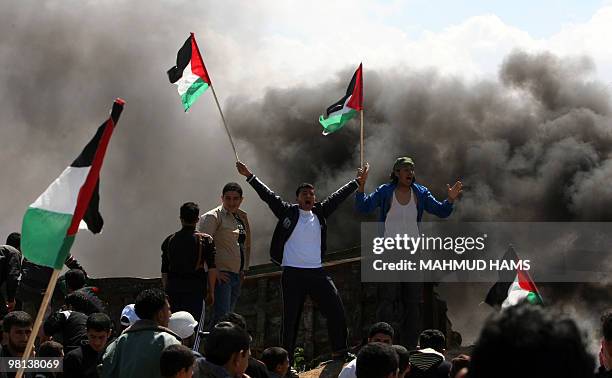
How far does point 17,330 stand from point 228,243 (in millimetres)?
2787

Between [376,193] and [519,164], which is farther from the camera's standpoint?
[519,164]

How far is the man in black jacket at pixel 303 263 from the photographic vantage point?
8.12 meters

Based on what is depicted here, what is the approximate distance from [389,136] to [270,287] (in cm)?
1405

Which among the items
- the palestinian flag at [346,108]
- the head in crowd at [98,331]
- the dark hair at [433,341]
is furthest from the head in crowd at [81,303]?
the palestinian flag at [346,108]

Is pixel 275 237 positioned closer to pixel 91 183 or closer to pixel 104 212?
pixel 91 183

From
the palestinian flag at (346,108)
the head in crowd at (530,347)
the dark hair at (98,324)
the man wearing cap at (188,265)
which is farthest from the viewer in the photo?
the palestinian flag at (346,108)

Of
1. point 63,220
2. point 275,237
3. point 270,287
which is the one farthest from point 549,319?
point 270,287

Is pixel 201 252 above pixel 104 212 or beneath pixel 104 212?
beneath

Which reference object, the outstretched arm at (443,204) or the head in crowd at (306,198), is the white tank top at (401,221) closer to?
the outstretched arm at (443,204)

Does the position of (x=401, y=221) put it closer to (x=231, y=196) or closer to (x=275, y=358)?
(x=231, y=196)

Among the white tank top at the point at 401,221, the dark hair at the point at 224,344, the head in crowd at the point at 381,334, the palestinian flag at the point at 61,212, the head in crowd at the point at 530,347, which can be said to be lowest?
the head in crowd at the point at 530,347

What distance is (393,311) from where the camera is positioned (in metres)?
9.13

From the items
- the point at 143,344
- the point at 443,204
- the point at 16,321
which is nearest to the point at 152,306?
the point at 143,344

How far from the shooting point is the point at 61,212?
15.0 feet
